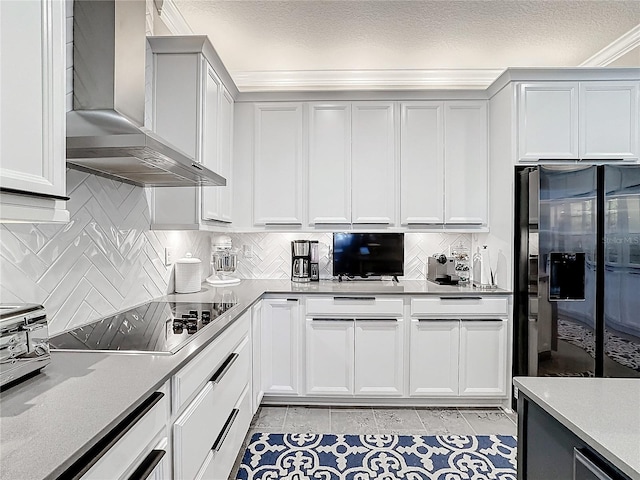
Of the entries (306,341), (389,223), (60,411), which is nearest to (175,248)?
(306,341)

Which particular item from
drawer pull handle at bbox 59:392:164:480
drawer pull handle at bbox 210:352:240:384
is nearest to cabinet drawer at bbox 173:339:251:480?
drawer pull handle at bbox 210:352:240:384

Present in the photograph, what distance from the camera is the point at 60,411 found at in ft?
2.97

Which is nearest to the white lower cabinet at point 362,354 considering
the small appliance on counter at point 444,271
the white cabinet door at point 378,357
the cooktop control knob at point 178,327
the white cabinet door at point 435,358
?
the white cabinet door at point 378,357

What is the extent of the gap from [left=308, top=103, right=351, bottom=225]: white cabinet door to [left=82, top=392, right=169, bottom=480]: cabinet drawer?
7.54 ft

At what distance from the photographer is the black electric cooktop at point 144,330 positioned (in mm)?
1430

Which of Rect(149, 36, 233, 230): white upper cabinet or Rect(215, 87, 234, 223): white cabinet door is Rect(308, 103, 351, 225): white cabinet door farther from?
Rect(149, 36, 233, 230): white upper cabinet

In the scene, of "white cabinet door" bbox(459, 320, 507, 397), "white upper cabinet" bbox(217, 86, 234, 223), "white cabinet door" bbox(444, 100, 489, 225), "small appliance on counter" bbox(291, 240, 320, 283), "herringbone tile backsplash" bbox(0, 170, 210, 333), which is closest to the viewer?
"herringbone tile backsplash" bbox(0, 170, 210, 333)

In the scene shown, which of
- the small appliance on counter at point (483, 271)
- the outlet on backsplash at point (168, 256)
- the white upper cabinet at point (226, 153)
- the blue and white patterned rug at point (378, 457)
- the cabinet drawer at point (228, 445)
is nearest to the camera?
the cabinet drawer at point (228, 445)

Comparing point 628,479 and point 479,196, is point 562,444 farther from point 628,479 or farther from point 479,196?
point 479,196

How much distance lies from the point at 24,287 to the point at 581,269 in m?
3.20

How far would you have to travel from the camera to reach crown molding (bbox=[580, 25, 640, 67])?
290cm

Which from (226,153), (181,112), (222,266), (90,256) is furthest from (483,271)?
(90,256)

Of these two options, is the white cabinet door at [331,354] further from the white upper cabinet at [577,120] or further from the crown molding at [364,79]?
the crown molding at [364,79]

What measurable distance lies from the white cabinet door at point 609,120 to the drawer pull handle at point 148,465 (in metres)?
3.32
